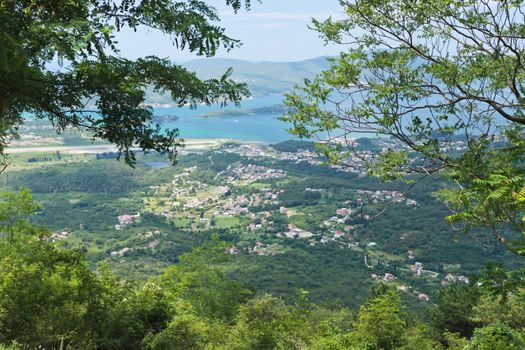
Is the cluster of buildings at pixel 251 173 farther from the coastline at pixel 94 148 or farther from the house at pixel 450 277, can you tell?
the house at pixel 450 277

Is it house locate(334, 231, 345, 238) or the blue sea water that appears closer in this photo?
house locate(334, 231, 345, 238)

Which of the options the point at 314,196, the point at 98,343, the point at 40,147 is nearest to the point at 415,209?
the point at 314,196

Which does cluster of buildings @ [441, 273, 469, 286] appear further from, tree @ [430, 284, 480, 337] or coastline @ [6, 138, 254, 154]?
coastline @ [6, 138, 254, 154]

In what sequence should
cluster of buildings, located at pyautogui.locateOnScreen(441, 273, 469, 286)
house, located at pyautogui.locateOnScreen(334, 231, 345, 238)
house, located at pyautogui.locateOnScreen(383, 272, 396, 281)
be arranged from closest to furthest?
cluster of buildings, located at pyautogui.locateOnScreen(441, 273, 469, 286) < house, located at pyautogui.locateOnScreen(383, 272, 396, 281) < house, located at pyautogui.locateOnScreen(334, 231, 345, 238)

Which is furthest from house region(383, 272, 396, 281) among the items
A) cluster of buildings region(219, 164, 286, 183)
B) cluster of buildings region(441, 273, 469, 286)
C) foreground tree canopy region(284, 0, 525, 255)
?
cluster of buildings region(219, 164, 286, 183)

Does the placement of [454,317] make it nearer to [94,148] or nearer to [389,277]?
[389,277]

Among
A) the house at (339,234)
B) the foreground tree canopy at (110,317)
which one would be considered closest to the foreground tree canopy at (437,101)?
the foreground tree canopy at (110,317)

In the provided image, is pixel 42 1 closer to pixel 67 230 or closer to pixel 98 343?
pixel 98 343

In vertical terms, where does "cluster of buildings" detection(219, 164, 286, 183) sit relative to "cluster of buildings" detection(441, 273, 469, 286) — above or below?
above

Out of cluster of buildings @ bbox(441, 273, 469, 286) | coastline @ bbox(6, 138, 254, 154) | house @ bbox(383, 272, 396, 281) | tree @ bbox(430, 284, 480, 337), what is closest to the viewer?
tree @ bbox(430, 284, 480, 337)
